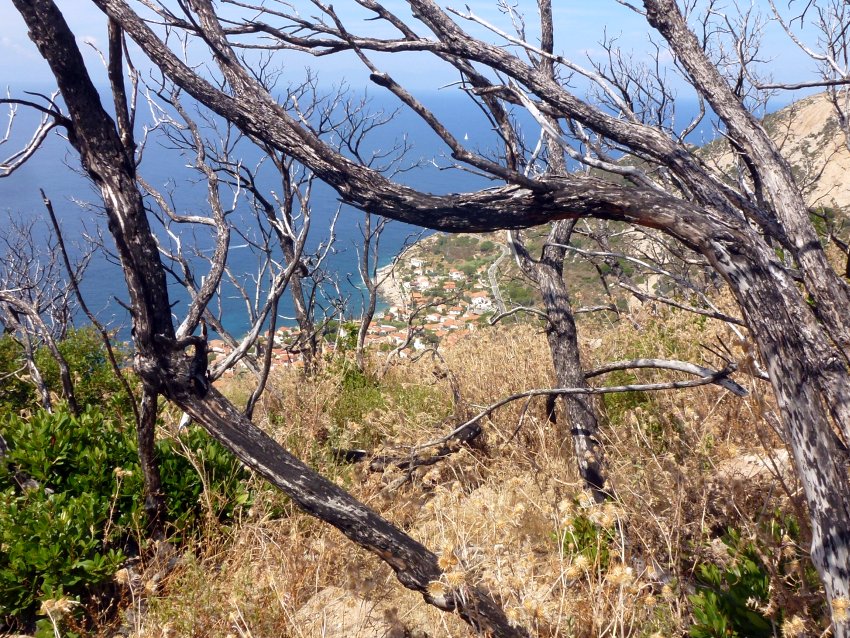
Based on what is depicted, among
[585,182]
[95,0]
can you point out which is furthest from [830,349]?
[95,0]

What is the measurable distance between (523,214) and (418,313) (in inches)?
254

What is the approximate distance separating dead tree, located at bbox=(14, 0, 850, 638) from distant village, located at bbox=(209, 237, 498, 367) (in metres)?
A: 0.97

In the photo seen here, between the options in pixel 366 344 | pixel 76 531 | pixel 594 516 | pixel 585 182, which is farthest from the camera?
pixel 366 344

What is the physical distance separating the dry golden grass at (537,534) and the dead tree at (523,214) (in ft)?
0.65

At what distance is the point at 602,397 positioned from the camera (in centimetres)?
510

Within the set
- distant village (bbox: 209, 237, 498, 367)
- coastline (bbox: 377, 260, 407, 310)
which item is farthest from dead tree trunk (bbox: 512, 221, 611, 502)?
coastline (bbox: 377, 260, 407, 310)

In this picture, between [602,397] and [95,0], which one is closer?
[95,0]

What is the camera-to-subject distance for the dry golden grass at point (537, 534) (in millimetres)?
2297

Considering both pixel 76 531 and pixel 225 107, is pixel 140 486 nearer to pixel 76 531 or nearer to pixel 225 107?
pixel 76 531

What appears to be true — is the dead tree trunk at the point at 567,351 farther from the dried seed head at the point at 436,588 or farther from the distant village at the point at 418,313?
the dried seed head at the point at 436,588

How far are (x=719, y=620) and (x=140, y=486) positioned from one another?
3087mm

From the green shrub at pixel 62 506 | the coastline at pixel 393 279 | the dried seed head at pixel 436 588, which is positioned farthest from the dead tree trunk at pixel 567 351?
the coastline at pixel 393 279

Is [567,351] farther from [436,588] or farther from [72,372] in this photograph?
[72,372]

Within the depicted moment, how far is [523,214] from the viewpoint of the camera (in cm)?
225
